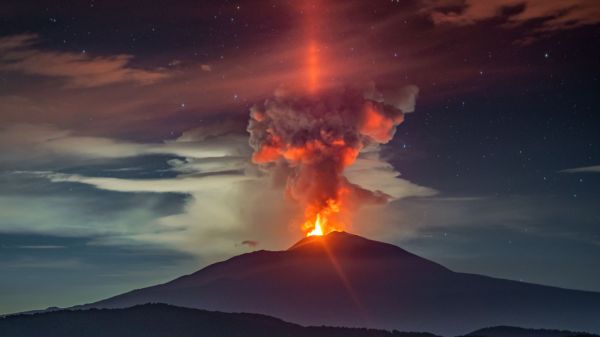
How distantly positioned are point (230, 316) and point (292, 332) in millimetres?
13825

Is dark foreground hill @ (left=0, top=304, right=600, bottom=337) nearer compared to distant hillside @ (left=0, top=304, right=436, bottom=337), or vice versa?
distant hillside @ (left=0, top=304, right=436, bottom=337)

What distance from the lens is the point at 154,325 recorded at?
144125mm

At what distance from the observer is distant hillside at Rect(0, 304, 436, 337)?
137 m

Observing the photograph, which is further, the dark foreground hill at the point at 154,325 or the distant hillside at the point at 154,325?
the dark foreground hill at the point at 154,325

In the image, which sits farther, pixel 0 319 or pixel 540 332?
pixel 540 332

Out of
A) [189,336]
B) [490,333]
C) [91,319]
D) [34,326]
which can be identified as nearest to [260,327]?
[189,336]

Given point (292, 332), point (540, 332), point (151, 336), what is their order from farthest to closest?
1. point (540, 332)
2. point (292, 332)
3. point (151, 336)

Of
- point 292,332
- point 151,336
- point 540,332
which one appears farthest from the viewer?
point 540,332

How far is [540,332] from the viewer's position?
618 ft

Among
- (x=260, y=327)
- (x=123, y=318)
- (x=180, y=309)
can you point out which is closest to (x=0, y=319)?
(x=123, y=318)

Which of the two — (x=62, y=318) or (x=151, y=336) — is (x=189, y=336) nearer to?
(x=151, y=336)

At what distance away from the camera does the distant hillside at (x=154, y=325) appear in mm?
137250

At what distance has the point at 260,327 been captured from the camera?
150m

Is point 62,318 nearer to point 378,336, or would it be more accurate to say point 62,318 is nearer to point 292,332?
point 292,332
